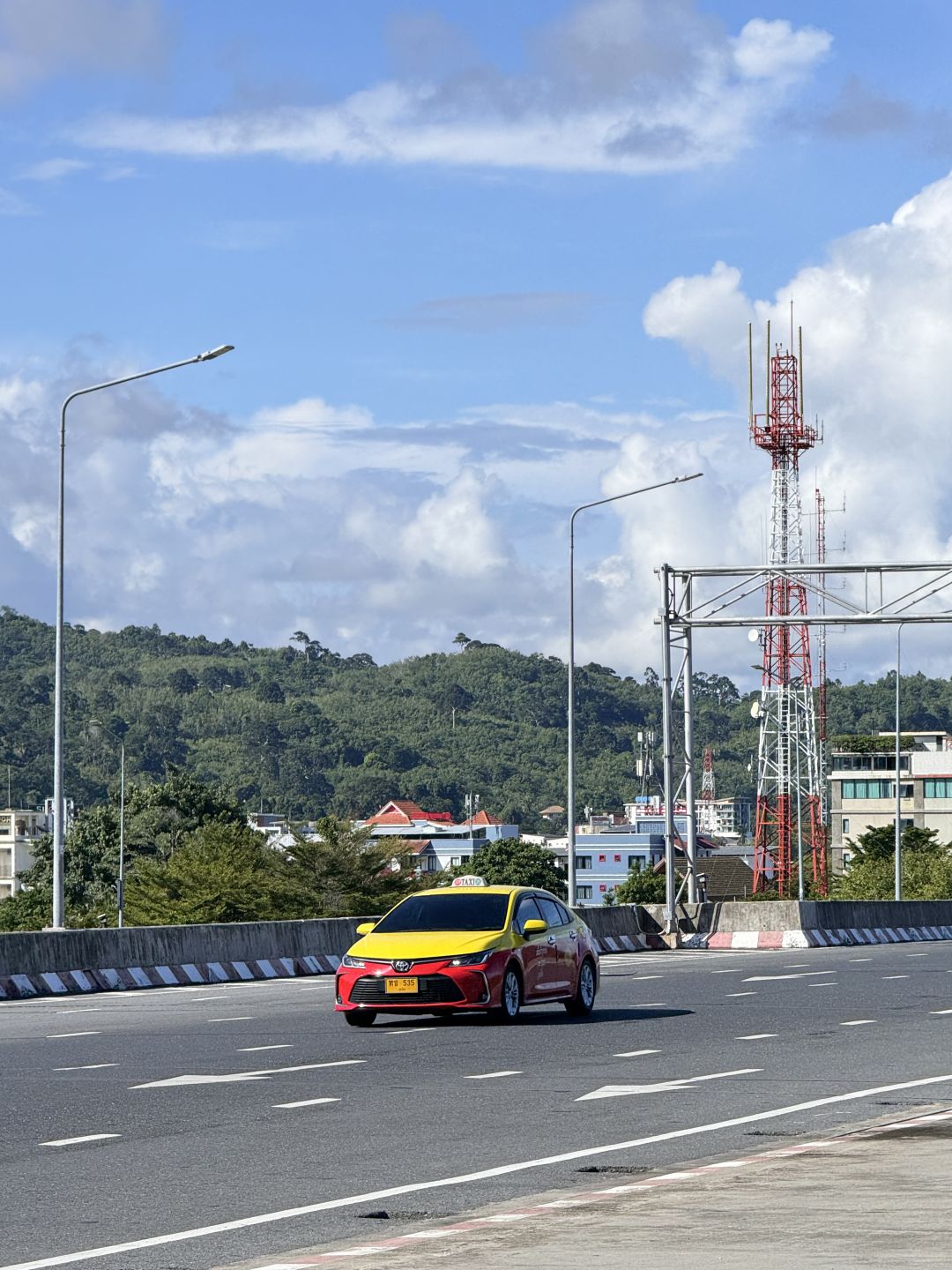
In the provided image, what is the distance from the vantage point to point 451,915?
21.8 metres

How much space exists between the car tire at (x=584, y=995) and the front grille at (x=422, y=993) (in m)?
2.46

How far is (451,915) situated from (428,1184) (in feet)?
36.5

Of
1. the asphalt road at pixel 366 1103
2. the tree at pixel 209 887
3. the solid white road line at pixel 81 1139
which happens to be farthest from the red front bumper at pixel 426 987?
the tree at pixel 209 887

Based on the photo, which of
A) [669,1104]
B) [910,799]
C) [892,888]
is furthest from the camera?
[910,799]

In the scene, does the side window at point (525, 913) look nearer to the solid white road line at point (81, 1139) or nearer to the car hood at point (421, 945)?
the car hood at point (421, 945)

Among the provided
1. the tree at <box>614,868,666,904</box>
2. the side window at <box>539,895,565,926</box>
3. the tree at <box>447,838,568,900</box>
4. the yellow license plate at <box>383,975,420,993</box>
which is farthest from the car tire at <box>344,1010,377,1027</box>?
the tree at <box>447,838,568,900</box>

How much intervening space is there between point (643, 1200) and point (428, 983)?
1076 centimetres

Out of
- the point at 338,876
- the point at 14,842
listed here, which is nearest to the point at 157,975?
the point at 338,876

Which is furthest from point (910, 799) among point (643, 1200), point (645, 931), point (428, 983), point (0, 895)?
point (643, 1200)

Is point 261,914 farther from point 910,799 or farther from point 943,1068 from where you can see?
point 910,799

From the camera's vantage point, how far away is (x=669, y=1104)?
46.9 ft

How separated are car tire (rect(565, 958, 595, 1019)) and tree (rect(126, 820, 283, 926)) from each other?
60132 millimetres

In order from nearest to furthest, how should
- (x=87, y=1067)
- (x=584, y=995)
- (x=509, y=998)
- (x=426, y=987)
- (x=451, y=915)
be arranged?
(x=87, y=1067), (x=426, y=987), (x=509, y=998), (x=451, y=915), (x=584, y=995)

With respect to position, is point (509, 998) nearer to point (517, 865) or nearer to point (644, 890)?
point (644, 890)
